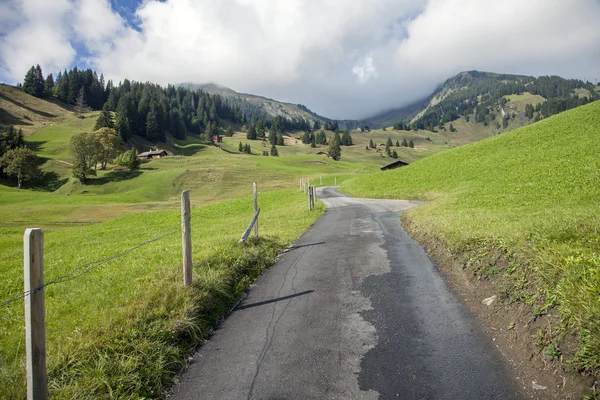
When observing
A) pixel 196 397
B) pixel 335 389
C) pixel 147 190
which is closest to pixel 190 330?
pixel 196 397

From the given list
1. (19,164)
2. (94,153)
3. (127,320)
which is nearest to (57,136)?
(19,164)

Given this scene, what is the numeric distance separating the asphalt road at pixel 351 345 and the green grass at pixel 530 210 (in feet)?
3.73

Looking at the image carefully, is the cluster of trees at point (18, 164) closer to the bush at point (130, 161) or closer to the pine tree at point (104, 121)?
the bush at point (130, 161)

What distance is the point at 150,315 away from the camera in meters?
6.18

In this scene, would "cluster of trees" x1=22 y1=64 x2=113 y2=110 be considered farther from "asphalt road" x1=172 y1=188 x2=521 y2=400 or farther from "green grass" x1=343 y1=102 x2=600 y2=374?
"asphalt road" x1=172 y1=188 x2=521 y2=400

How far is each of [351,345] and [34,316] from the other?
4.28m

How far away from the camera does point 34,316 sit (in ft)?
12.7

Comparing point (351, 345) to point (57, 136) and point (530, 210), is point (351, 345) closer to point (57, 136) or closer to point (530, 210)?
point (530, 210)

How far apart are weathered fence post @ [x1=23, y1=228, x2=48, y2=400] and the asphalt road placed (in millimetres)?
1601

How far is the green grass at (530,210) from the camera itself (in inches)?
203

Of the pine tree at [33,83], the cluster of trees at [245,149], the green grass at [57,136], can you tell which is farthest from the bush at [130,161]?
the pine tree at [33,83]

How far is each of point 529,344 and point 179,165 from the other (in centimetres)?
10995

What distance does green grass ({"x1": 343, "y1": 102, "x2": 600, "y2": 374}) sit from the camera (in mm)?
5152

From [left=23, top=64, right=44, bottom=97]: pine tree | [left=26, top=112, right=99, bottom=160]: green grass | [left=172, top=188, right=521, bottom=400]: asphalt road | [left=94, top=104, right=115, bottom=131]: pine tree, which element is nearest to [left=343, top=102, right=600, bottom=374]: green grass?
[left=172, top=188, right=521, bottom=400]: asphalt road
